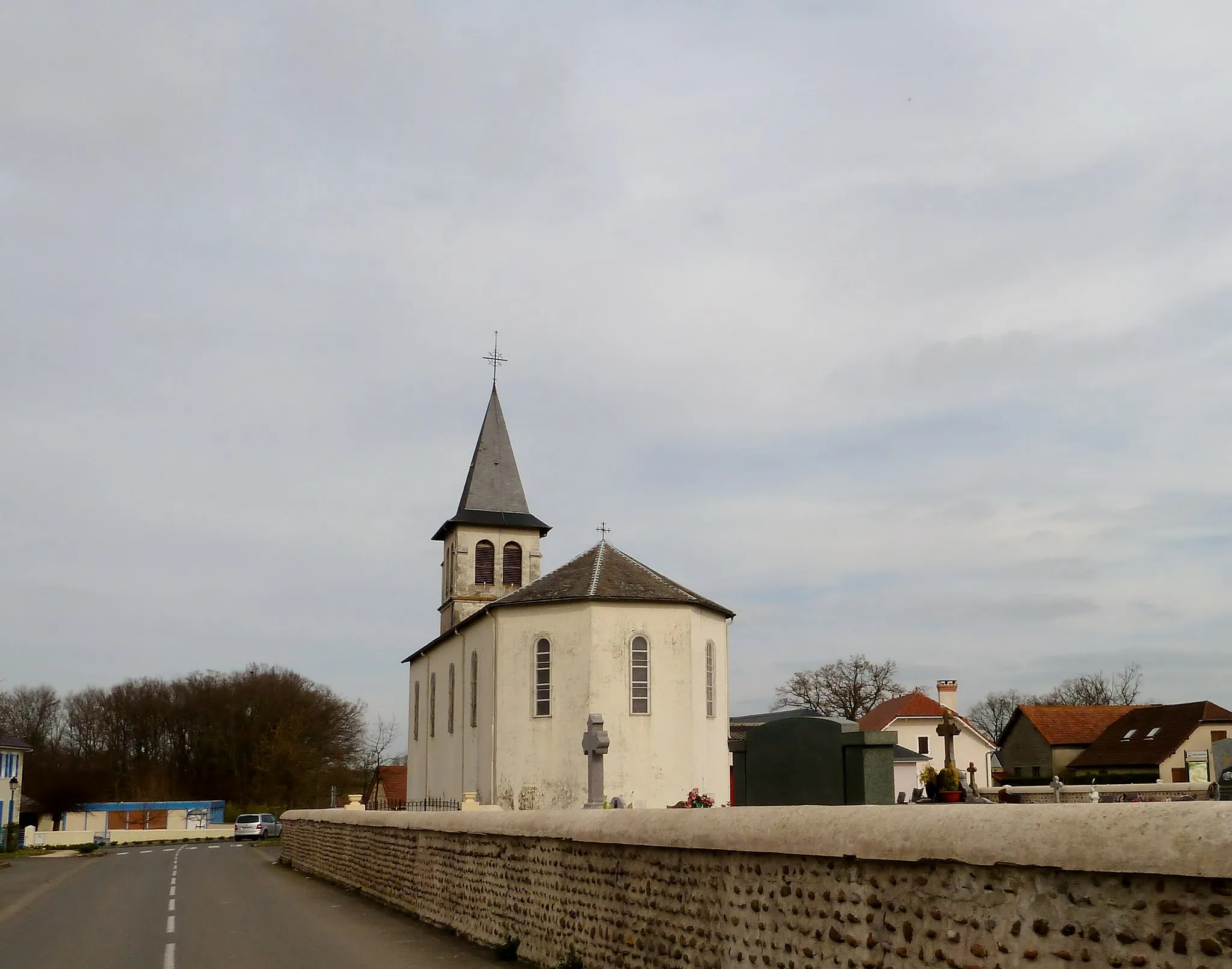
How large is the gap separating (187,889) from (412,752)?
2112 cm

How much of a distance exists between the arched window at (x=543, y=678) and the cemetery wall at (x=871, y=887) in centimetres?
1814

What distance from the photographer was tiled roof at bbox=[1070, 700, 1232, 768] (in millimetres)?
45688

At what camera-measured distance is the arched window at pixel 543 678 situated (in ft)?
99.1

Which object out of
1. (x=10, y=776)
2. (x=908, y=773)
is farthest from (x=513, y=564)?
(x=10, y=776)

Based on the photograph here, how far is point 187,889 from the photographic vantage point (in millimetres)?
22125

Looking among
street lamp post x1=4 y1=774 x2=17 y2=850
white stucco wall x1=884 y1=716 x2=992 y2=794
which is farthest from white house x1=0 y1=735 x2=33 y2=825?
white stucco wall x1=884 y1=716 x2=992 y2=794

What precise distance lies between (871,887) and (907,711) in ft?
183

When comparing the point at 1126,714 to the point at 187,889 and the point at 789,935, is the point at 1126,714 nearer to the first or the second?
the point at 187,889

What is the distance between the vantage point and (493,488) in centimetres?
4497

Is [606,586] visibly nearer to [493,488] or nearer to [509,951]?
[493,488]

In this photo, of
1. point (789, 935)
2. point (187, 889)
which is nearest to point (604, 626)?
point (187, 889)

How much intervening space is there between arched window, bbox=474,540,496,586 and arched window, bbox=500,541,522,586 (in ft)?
1.42

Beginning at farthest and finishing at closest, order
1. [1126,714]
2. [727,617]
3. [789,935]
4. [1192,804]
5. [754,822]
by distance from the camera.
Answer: [1126,714] < [727,617] < [754,822] < [789,935] < [1192,804]

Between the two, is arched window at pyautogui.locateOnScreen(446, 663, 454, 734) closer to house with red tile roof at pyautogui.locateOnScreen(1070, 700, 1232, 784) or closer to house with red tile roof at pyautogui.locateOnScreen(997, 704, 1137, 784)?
house with red tile roof at pyautogui.locateOnScreen(1070, 700, 1232, 784)
